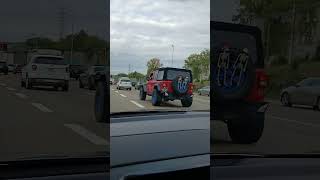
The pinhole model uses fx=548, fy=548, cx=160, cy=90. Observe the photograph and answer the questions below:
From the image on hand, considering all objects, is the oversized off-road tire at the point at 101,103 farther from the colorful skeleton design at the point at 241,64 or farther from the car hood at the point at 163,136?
the colorful skeleton design at the point at 241,64

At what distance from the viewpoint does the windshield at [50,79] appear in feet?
6.40

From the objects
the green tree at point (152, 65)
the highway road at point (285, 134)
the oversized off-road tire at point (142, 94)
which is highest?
the green tree at point (152, 65)

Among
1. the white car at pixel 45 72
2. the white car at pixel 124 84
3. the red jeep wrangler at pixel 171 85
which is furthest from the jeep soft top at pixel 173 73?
the white car at pixel 45 72

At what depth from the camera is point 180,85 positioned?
2035 mm

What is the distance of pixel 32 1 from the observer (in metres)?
1.93

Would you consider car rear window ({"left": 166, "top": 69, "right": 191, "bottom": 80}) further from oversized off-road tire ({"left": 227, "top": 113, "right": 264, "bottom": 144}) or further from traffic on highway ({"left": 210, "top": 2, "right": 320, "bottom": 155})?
oversized off-road tire ({"left": 227, "top": 113, "right": 264, "bottom": 144})

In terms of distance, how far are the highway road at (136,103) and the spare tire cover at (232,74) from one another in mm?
116

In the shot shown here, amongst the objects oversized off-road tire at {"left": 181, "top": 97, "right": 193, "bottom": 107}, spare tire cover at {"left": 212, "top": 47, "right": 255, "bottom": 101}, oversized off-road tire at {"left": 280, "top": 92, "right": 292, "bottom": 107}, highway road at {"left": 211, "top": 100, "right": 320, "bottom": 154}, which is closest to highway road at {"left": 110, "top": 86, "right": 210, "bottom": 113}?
oversized off-road tire at {"left": 181, "top": 97, "right": 193, "bottom": 107}

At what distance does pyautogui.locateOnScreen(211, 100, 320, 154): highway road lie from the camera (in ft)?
7.80

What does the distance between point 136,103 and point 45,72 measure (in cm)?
36

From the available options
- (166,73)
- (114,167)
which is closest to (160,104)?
(166,73)

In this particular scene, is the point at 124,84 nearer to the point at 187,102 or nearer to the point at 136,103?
the point at 136,103

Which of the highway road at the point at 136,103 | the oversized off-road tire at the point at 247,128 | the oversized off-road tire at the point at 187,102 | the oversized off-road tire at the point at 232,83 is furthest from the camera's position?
the oversized off-road tire at the point at 247,128

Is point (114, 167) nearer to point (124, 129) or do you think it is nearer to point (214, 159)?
point (124, 129)
